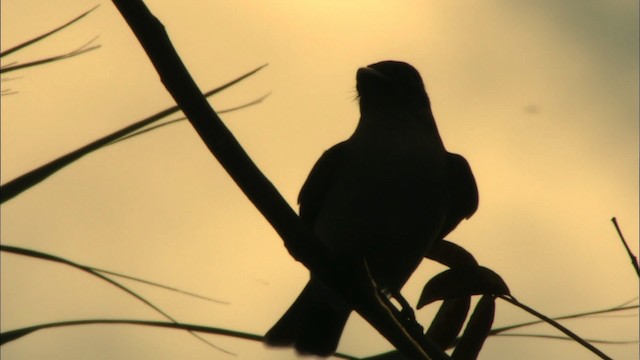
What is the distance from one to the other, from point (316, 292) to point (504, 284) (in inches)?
102

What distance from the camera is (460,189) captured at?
4.43 m

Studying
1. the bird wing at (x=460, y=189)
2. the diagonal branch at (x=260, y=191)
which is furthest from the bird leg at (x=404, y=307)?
the diagonal branch at (x=260, y=191)

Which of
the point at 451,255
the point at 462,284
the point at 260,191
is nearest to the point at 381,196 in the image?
the point at 451,255

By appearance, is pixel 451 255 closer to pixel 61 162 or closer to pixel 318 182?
pixel 61 162

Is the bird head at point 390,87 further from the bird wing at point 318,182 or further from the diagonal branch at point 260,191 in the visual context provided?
the diagonal branch at point 260,191

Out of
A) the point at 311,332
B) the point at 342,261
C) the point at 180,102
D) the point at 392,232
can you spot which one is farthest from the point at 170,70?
the point at 311,332

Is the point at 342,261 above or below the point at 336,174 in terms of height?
below

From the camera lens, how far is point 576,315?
2.47 meters

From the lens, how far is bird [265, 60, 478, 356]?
4.07 metres

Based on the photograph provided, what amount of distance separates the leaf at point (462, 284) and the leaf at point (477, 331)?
3.6 inches

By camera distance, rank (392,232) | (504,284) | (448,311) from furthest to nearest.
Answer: (392,232)
(448,311)
(504,284)

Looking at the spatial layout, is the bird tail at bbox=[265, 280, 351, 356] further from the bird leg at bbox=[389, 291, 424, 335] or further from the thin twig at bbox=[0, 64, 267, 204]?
the thin twig at bbox=[0, 64, 267, 204]

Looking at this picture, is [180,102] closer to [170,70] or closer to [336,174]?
[170,70]

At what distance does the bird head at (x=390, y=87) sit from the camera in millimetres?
4656
